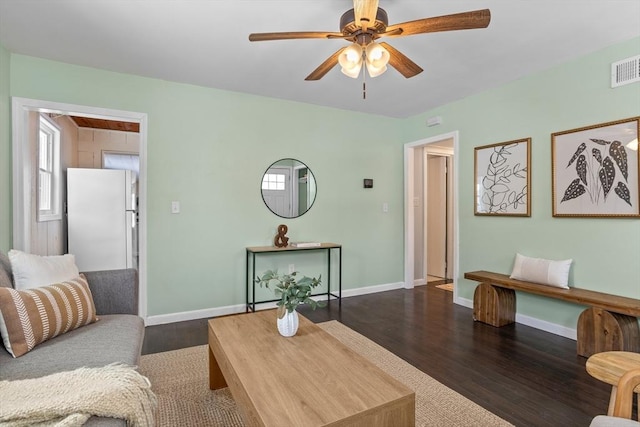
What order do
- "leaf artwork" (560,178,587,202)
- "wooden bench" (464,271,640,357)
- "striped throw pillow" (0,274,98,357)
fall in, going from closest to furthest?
"striped throw pillow" (0,274,98,357) → "wooden bench" (464,271,640,357) → "leaf artwork" (560,178,587,202)

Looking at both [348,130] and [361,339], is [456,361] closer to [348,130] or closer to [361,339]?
[361,339]

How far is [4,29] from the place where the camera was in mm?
2291

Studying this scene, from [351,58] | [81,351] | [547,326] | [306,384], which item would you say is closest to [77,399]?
[81,351]

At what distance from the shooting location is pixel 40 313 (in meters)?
1.56

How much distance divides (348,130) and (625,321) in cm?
323

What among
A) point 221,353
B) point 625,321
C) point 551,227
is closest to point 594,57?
point 551,227

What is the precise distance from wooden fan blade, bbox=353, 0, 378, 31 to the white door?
2.25 metres

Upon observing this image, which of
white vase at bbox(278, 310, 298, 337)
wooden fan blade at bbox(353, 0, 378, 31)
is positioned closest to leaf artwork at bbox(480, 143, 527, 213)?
wooden fan blade at bbox(353, 0, 378, 31)

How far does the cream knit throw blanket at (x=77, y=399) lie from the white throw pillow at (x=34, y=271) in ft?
2.64

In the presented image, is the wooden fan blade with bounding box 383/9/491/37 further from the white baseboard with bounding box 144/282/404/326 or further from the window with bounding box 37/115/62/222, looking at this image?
the window with bounding box 37/115/62/222

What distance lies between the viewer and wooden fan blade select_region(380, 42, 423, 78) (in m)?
1.93

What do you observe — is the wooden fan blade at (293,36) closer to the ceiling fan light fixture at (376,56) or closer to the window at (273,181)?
the ceiling fan light fixture at (376,56)

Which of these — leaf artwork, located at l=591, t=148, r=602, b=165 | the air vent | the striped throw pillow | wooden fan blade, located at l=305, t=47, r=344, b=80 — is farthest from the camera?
leaf artwork, located at l=591, t=148, r=602, b=165

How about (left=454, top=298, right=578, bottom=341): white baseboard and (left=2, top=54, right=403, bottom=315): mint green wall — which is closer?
(left=454, top=298, right=578, bottom=341): white baseboard
